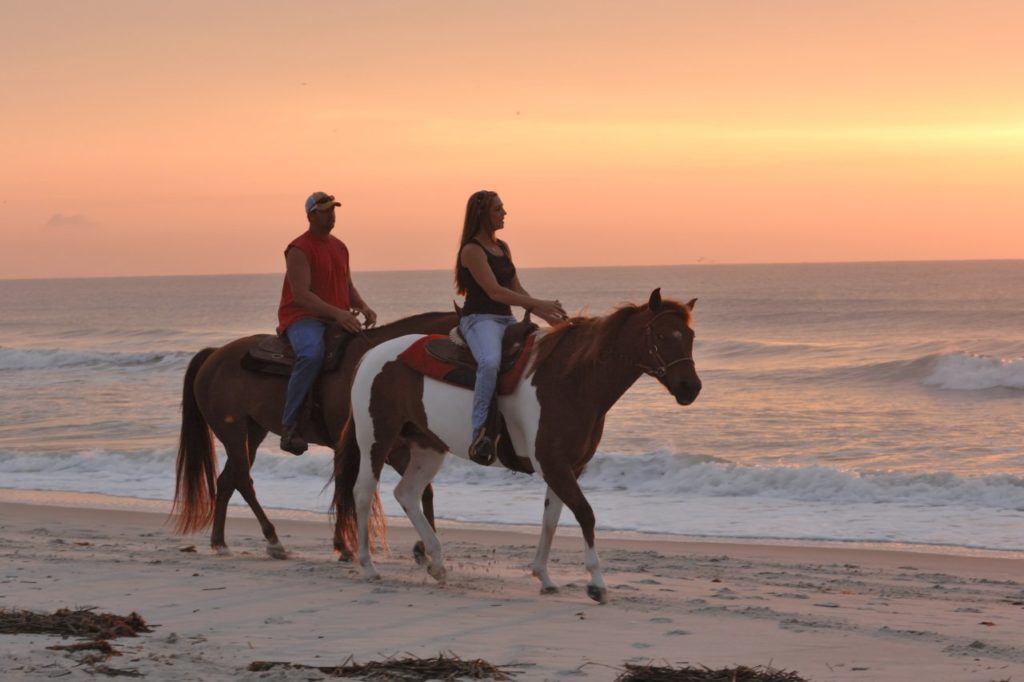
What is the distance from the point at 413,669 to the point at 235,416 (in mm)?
4149

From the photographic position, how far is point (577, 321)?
7.12 m

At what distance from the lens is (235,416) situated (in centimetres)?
882

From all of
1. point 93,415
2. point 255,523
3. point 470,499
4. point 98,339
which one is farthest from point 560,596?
point 98,339

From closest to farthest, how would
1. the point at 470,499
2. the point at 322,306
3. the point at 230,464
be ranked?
the point at 322,306 < the point at 230,464 < the point at 470,499

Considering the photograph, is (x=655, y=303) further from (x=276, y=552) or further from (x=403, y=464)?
(x=276, y=552)

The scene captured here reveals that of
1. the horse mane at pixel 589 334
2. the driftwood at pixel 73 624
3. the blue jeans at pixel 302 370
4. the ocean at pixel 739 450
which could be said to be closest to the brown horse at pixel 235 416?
the blue jeans at pixel 302 370

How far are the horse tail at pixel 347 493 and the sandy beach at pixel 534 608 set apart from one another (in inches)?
8.2

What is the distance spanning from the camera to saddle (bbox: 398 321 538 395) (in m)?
7.16

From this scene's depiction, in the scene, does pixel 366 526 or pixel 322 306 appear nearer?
pixel 366 526

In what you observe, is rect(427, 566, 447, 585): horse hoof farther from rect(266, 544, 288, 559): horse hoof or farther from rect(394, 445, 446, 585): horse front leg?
rect(266, 544, 288, 559): horse hoof

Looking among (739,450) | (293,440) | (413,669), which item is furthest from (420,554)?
(739,450)

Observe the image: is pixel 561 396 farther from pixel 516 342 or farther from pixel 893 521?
pixel 893 521

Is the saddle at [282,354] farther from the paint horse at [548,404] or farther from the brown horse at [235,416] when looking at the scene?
the paint horse at [548,404]

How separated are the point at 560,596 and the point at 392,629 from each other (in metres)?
1.26
